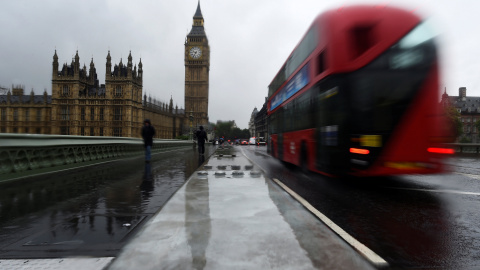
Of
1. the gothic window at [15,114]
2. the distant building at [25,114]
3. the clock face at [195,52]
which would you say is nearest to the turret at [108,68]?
the distant building at [25,114]

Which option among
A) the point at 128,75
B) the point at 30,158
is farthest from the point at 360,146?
the point at 128,75

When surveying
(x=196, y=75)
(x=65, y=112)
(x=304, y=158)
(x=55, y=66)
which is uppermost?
(x=196, y=75)

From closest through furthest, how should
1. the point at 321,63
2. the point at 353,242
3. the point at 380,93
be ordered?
the point at 353,242, the point at 380,93, the point at 321,63

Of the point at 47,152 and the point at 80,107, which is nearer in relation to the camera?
the point at 47,152

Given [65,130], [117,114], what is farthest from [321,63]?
[65,130]

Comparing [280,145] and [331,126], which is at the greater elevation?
[331,126]

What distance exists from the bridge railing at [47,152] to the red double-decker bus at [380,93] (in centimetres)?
709

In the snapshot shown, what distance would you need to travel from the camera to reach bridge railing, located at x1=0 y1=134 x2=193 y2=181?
22.5 ft

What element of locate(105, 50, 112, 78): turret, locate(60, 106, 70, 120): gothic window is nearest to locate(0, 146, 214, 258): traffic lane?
locate(105, 50, 112, 78): turret

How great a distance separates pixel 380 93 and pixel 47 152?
8.59 metres

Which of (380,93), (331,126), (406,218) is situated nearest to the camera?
(406,218)

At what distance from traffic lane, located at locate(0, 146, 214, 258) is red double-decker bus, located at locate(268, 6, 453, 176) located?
3791 millimetres

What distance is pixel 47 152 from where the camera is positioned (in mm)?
8547

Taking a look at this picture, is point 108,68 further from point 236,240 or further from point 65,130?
point 236,240
